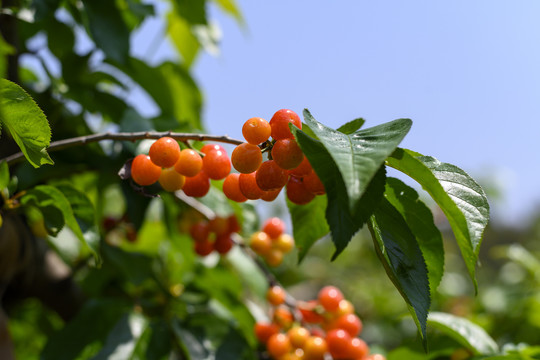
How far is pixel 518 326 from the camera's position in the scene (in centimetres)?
163

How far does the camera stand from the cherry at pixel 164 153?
0.67m

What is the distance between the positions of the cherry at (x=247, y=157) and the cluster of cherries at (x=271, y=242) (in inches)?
28.1

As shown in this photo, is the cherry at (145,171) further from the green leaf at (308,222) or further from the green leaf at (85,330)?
the green leaf at (85,330)

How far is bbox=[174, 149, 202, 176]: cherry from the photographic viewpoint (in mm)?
690

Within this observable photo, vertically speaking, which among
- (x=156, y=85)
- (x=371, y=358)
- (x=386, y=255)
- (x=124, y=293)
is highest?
(x=386, y=255)

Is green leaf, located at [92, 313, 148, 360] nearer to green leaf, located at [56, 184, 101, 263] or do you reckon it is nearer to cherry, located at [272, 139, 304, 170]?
green leaf, located at [56, 184, 101, 263]

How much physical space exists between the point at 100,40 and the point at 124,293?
30.7 inches

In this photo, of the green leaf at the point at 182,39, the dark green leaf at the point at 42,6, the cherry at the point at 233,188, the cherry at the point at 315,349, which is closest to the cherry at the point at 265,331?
the cherry at the point at 315,349

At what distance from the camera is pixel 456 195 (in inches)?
21.7

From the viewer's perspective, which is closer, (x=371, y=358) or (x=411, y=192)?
(x=411, y=192)

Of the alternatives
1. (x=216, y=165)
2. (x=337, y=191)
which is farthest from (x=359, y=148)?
(x=216, y=165)

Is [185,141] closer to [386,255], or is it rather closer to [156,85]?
[386,255]

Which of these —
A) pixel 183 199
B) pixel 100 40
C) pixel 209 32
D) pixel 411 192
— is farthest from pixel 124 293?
pixel 411 192

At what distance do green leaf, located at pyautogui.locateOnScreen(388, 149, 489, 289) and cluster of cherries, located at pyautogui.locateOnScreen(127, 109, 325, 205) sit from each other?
0.11m
